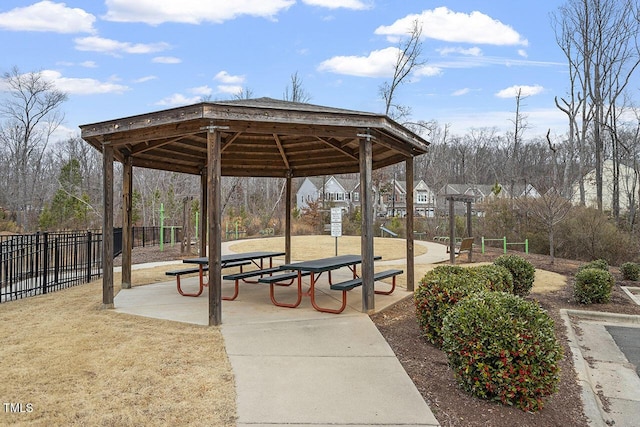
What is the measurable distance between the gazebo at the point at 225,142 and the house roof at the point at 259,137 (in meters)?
0.01

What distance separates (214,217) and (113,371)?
2097 mm

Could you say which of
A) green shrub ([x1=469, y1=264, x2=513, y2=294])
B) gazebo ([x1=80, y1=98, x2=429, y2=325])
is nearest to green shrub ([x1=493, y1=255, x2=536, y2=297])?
green shrub ([x1=469, y1=264, x2=513, y2=294])

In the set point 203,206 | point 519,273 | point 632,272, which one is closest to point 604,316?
point 519,273

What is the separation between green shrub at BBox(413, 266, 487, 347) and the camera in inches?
185

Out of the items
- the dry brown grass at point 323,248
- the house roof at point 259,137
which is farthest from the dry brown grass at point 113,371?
the dry brown grass at point 323,248

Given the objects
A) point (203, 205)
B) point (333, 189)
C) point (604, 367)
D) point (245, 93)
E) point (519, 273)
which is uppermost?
point (245, 93)

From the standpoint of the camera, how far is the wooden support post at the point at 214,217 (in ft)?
17.2

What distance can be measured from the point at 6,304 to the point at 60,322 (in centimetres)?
243

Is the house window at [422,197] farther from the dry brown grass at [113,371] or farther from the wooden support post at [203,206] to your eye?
the dry brown grass at [113,371]

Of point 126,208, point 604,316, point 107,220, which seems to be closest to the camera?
point 107,220

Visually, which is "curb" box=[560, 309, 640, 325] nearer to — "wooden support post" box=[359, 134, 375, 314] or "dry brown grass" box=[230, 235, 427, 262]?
"wooden support post" box=[359, 134, 375, 314]

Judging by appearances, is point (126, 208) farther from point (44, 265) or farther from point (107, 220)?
point (44, 265)

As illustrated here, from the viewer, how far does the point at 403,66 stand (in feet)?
99.7

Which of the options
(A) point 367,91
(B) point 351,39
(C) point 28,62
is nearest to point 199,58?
(B) point 351,39
